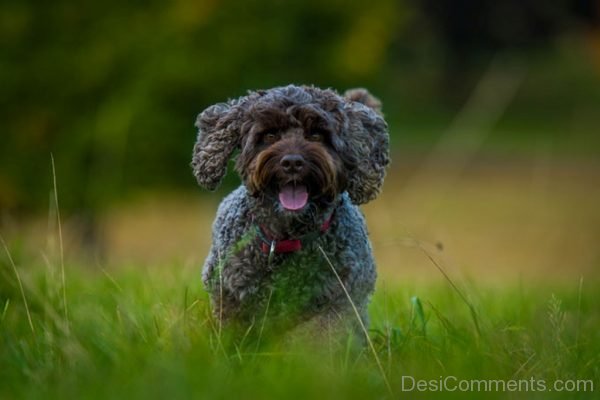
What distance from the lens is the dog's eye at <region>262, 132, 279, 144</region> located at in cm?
538

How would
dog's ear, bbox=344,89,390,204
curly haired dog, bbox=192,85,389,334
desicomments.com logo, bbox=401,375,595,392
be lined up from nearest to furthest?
desicomments.com logo, bbox=401,375,595,392 < curly haired dog, bbox=192,85,389,334 < dog's ear, bbox=344,89,390,204

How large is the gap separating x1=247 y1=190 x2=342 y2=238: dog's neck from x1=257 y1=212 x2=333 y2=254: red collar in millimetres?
19

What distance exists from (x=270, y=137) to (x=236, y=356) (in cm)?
133

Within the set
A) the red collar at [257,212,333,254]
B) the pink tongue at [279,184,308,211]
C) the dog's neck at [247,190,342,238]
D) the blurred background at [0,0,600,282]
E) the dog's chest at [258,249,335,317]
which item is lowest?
the blurred background at [0,0,600,282]

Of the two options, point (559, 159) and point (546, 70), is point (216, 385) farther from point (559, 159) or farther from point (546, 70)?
point (546, 70)

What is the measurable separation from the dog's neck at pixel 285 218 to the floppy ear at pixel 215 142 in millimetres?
321

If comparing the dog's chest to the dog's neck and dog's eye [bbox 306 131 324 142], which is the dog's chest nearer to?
the dog's neck

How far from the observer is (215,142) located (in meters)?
5.74

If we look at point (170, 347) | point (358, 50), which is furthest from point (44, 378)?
point (358, 50)

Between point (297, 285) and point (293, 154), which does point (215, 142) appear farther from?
point (297, 285)

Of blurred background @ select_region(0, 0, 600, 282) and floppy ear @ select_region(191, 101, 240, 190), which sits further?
blurred background @ select_region(0, 0, 600, 282)

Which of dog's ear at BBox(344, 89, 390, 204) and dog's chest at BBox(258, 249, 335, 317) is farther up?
dog's ear at BBox(344, 89, 390, 204)

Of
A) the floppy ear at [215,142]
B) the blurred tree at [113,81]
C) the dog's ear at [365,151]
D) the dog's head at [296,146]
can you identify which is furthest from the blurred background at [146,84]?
the floppy ear at [215,142]

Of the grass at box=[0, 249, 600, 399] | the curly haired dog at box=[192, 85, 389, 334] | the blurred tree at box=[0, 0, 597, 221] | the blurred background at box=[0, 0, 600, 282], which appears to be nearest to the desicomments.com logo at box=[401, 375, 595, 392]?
the grass at box=[0, 249, 600, 399]
